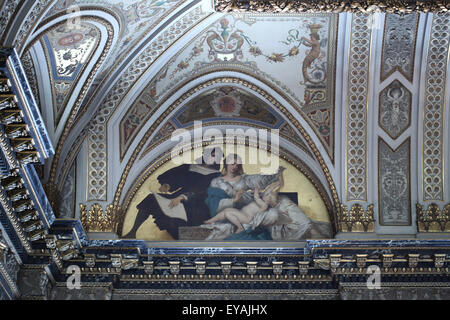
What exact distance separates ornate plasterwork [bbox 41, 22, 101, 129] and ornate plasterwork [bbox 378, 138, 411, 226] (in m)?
5.58

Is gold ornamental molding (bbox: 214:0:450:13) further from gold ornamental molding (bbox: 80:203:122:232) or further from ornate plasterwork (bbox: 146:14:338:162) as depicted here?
gold ornamental molding (bbox: 80:203:122:232)

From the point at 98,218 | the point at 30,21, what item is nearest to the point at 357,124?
the point at 98,218

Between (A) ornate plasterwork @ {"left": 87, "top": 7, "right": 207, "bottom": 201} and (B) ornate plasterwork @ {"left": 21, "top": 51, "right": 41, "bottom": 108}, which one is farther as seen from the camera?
(A) ornate plasterwork @ {"left": 87, "top": 7, "right": 207, "bottom": 201}

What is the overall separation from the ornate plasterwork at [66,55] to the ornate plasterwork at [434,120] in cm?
601

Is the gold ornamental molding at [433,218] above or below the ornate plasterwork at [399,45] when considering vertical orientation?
below

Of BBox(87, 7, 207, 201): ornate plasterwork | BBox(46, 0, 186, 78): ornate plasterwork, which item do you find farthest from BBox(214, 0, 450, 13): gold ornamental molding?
BBox(87, 7, 207, 201): ornate plasterwork

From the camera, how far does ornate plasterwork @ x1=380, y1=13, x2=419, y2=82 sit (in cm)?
1444

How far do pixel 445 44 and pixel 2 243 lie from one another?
8.30 m

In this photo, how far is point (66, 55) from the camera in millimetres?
13453

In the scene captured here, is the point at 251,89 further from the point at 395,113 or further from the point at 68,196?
the point at 68,196

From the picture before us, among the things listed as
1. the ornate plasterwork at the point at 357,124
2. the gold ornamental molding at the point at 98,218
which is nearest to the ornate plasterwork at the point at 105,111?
the gold ornamental molding at the point at 98,218

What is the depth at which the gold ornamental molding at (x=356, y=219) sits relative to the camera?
14711mm

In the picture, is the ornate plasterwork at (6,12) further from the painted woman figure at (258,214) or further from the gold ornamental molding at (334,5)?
the painted woman figure at (258,214)
